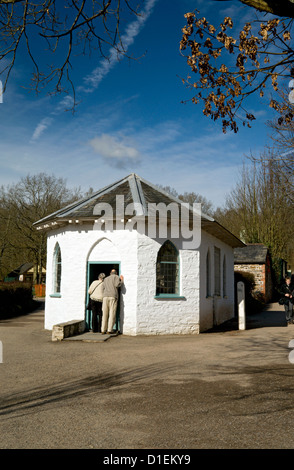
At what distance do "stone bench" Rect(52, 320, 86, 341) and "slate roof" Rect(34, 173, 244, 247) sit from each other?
3362 millimetres

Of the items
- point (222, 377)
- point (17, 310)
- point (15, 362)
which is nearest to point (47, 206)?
point (17, 310)

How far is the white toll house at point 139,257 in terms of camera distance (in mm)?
14297

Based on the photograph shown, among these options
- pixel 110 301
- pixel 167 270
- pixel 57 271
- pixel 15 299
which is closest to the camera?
pixel 110 301

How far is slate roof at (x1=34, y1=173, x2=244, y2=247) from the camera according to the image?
1489cm

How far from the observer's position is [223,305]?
20.2 metres

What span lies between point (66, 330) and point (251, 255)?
22317 mm

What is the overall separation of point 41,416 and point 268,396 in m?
3.37

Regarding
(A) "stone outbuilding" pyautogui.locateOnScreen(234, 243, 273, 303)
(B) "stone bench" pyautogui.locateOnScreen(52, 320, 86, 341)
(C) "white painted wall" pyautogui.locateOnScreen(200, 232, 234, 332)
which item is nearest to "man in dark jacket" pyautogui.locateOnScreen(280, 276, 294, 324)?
(C) "white painted wall" pyautogui.locateOnScreen(200, 232, 234, 332)

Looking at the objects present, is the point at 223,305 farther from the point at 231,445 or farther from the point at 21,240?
the point at 21,240

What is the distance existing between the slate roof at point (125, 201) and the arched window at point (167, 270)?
144 cm

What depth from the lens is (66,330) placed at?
13.3 m

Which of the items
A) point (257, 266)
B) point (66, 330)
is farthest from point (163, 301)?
point (257, 266)

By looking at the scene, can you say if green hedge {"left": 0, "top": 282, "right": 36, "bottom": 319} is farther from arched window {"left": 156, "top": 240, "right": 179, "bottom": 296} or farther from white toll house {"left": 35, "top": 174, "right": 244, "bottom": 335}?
arched window {"left": 156, "top": 240, "right": 179, "bottom": 296}

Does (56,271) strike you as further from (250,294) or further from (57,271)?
(250,294)
